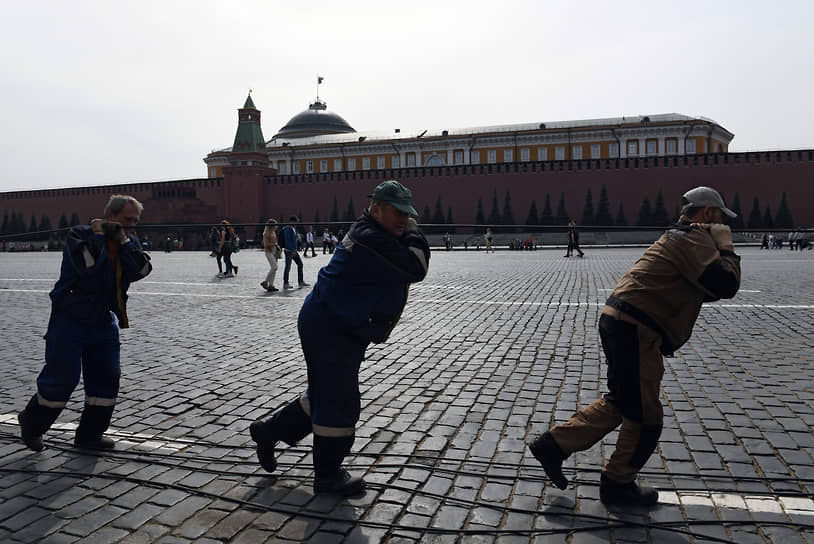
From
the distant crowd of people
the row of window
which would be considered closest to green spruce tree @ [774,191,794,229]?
the distant crowd of people

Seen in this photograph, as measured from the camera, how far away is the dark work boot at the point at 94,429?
3.36 meters

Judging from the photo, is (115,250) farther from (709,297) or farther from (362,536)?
(709,297)

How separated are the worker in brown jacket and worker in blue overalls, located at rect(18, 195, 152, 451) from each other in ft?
7.77

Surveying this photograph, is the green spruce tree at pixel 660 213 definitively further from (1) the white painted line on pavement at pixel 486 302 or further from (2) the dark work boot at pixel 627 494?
(2) the dark work boot at pixel 627 494

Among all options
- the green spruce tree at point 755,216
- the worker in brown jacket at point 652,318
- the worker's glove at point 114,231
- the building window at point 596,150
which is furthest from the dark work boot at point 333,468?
the building window at point 596,150

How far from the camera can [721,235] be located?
2.65m

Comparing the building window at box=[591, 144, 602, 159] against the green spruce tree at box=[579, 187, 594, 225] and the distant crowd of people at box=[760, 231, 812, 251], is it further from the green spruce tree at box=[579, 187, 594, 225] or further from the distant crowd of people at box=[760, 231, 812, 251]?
the distant crowd of people at box=[760, 231, 812, 251]

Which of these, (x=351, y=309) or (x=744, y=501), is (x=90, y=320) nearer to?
(x=351, y=309)

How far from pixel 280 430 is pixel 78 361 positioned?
3.76 ft

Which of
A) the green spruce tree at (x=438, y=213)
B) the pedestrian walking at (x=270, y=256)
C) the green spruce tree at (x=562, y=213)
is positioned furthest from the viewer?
the green spruce tree at (x=438, y=213)

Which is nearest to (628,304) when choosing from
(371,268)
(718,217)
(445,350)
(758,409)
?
(718,217)

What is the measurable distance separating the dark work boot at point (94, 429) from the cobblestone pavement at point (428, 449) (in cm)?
9

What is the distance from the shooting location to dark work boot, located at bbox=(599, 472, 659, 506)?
2.71m

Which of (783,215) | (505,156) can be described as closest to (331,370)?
(783,215)
